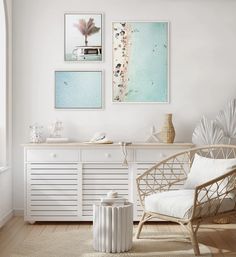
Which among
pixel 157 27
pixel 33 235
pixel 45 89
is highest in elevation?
pixel 157 27

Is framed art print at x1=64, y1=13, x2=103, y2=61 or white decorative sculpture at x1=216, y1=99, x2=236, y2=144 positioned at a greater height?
framed art print at x1=64, y1=13, x2=103, y2=61

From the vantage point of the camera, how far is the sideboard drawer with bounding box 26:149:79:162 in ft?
18.1

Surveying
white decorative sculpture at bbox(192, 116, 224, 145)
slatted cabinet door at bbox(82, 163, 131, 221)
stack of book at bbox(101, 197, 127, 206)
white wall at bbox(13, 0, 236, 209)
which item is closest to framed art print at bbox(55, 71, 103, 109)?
white wall at bbox(13, 0, 236, 209)

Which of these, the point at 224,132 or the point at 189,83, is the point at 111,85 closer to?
the point at 189,83

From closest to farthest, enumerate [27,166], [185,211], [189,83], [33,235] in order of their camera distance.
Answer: [185,211]
[33,235]
[27,166]
[189,83]

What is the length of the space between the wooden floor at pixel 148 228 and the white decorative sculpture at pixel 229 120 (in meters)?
0.95

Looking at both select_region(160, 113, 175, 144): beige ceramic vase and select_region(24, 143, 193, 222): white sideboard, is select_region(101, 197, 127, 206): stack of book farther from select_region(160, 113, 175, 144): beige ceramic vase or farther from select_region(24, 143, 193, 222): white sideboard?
select_region(160, 113, 175, 144): beige ceramic vase

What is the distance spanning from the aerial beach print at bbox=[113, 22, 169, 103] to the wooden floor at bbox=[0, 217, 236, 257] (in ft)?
4.76

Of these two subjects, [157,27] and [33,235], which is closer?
[33,235]

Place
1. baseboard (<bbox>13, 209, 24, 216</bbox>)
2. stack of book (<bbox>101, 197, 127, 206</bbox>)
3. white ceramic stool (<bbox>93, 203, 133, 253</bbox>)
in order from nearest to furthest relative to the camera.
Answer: white ceramic stool (<bbox>93, 203, 133, 253</bbox>)
stack of book (<bbox>101, 197, 127, 206</bbox>)
baseboard (<bbox>13, 209, 24, 216</bbox>)

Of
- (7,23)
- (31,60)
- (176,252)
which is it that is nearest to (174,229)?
(176,252)

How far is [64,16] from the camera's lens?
588cm

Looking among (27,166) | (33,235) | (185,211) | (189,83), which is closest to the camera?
(185,211)

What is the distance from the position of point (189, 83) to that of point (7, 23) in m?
2.10
